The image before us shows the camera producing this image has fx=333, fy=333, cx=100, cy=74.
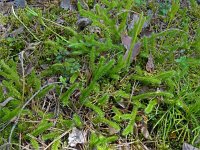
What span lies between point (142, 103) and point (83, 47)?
71 cm

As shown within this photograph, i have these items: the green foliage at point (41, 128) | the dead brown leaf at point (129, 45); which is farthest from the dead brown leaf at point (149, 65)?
the green foliage at point (41, 128)

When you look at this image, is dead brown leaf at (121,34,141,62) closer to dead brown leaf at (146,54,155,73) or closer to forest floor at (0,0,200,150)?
forest floor at (0,0,200,150)

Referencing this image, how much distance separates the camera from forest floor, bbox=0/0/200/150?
8.63 feet

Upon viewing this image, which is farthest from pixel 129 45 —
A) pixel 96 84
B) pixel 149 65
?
pixel 96 84

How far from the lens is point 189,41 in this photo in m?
3.29

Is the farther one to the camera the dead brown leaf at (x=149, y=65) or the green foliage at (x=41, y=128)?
the dead brown leaf at (x=149, y=65)

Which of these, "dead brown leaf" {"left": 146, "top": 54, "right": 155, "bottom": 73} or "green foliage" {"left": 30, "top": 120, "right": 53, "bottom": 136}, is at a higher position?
"dead brown leaf" {"left": 146, "top": 54, "right": 155, "bottom": 73}

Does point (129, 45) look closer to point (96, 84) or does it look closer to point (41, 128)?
point (96, 84)

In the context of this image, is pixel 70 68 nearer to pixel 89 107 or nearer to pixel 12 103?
pixel 89 107

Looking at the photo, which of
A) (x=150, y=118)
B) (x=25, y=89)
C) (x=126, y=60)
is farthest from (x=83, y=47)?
(x=150, y=118)

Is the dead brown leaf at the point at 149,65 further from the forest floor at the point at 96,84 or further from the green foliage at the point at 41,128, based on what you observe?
the green foliage at the point at 41,128

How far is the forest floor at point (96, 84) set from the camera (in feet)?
8.63

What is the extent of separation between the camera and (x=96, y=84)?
2.83 metres

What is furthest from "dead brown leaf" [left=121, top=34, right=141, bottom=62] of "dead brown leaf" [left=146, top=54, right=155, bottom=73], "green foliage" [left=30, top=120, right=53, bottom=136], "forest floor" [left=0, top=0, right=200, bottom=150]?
"green foliage" [left=30, top=120, right=53, bottom=136]
